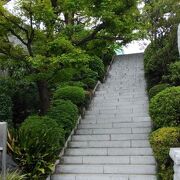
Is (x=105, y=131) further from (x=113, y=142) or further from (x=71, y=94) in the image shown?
(x=71, y=94)

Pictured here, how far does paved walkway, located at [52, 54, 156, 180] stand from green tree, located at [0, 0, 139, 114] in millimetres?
1698

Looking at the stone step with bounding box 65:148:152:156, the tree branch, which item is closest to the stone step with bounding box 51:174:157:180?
the stone step with bounding box 65:148:152:156

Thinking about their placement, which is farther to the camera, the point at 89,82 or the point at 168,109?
the point at 89,82

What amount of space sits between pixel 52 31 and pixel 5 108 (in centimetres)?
294

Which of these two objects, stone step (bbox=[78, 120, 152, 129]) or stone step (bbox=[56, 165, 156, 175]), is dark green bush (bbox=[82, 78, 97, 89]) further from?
stone step (bbox=[56, 165, 156, 175])

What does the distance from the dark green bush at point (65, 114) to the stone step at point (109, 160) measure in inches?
33.5

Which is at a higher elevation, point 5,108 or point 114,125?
point 5,108

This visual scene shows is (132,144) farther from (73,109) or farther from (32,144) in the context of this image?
(32,144)

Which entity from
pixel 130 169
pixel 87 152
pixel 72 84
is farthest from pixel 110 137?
pixel 72 84

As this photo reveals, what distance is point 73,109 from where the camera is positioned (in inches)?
420

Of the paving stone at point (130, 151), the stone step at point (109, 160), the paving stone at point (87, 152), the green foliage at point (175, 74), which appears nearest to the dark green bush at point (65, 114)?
the paving stone at point (87, 152)

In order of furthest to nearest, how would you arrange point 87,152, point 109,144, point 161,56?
point 161,56, point 109,144, point 87,152

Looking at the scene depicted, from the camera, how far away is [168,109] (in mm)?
8703

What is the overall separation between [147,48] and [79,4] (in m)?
6.91
